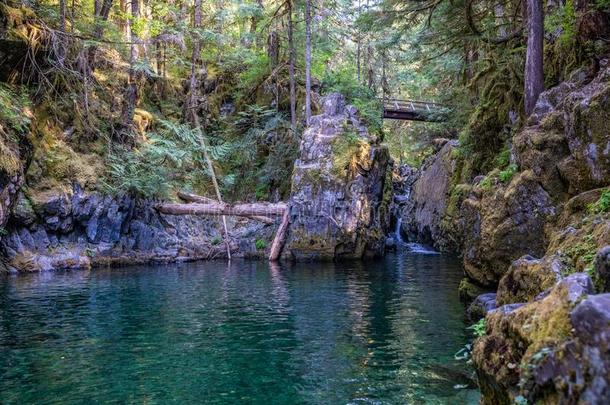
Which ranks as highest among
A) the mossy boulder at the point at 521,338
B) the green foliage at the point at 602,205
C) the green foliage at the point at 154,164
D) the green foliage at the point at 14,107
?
the green foliage at the point at 14,107

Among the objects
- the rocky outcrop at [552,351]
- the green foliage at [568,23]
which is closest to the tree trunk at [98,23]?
the green foliage at [568,23]

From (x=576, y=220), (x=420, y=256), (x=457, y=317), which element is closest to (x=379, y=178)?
(x=420, y=256)

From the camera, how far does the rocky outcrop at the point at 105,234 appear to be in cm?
1814

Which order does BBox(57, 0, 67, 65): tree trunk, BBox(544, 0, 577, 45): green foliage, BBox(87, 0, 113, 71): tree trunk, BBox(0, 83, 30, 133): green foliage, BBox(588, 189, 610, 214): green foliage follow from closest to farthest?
BBox(588, 189, 610, 214): green foliage < BBox(544, 0, 577, 45): green foliage < BBox(0, 83, 30, 133): green foliage < BBox(57, 0, 67, 65): tree trunk < BBox(87, 0, 113, 71): tree trunk

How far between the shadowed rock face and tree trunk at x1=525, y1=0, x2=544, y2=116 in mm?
10264

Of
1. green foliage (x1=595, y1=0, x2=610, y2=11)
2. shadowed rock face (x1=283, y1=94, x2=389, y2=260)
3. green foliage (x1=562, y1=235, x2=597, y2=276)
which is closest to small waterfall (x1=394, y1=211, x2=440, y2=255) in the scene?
shadowed rock face (x1=283, y1=94, x2=389, y2=260)

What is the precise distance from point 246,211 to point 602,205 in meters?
16.8

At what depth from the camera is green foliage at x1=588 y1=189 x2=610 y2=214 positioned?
722 cm

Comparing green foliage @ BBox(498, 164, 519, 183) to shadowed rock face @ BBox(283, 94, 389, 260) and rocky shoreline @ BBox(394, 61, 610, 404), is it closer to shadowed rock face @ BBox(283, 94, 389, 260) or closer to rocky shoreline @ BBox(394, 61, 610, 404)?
rocky shoreline @ BBox(394, 61, 610, 404)

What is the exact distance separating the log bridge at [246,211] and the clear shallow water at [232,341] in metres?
6.61

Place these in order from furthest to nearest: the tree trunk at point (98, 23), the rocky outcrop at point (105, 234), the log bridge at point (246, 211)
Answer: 1. the log bridge at point (246, 211)
2. the tree trunk at point (98, 23)
3. the rocky outcrop at point (105, 234)

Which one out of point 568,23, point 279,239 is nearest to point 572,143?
point 568,23

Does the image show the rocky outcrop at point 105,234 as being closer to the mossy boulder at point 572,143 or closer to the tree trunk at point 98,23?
the tree trunk at point 98,23

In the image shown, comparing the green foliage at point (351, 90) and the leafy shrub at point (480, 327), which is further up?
the green foliage at point (351, 90)
